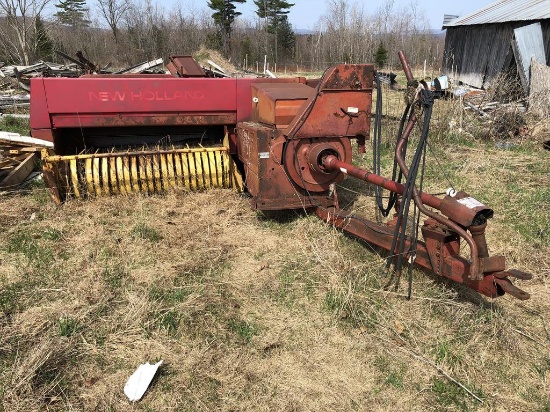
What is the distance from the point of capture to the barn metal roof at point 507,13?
12866 millimetres

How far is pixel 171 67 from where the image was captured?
21.9ft

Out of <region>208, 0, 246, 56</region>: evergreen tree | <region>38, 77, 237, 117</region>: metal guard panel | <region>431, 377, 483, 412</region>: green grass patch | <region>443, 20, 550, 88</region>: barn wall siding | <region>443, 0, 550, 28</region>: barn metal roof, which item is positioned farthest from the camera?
<region>208, 0, 246, 56</region>: evergreen tree

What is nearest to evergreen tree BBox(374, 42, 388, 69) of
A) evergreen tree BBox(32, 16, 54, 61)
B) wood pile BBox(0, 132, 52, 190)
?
evergreen tree BBox(32, 16, 54, 61)

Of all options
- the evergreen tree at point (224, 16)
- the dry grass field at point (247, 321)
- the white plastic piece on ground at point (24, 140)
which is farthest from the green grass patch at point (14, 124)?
the evergreen tree at point (224, 16)

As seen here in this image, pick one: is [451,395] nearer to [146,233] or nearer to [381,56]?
[146,233]

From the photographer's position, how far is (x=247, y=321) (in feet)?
Answer: 9.93

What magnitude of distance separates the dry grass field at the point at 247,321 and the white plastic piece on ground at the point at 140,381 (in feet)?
0.14

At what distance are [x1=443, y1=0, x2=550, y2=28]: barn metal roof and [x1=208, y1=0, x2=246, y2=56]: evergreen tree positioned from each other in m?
21.1

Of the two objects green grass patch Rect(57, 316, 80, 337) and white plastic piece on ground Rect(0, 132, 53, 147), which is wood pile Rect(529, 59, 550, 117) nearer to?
white plastic piece on ground Rect(0, 132, 53, 147)

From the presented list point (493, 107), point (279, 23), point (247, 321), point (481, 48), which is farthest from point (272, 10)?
point (247, 321)

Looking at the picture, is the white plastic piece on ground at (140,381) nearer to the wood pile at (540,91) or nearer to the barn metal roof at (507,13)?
the wood pile at (540,91)

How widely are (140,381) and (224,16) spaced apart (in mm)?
38356

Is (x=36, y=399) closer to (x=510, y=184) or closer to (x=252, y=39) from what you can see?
(x=510, y=184)

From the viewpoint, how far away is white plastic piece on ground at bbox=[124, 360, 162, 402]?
238 cm
